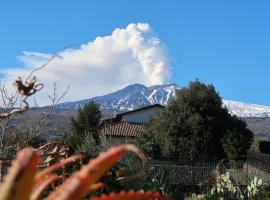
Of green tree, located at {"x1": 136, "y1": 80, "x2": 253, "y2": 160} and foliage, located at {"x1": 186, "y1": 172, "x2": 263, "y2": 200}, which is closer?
foliage, located at {"x1": 186, "y1": 172, "x2": 263, "y2": 200}

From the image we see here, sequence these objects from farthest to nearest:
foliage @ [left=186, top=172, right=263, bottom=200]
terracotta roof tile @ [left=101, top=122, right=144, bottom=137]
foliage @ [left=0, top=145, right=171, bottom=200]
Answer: terracotta roof tile @ [left=101, top=122, right=144, bottom=137], foliage @ [left=186, top=172, right=263, bottom=200], foliage @ [left=0, top=145, right=171, bottom=200]

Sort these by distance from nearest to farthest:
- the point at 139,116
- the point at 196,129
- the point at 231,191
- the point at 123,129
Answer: the point at 231,191, the point at 196,129, the point at 123,129, the point at 139,116

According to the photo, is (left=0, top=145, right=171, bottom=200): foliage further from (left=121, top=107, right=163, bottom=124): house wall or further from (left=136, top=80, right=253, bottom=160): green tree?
(left=121, top=107, right=163, bottom=124): house wall

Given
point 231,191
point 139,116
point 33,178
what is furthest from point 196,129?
point 33,178

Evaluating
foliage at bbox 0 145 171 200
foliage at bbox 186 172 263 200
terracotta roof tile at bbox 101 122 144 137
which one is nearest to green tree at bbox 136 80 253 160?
terracotta roof tile at bbox 101 122 144 137

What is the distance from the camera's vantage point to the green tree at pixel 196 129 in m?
48.8

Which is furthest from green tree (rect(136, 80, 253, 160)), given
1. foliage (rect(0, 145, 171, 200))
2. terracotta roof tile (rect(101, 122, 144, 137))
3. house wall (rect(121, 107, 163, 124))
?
foliage (rect(0, 145, 171, 200))

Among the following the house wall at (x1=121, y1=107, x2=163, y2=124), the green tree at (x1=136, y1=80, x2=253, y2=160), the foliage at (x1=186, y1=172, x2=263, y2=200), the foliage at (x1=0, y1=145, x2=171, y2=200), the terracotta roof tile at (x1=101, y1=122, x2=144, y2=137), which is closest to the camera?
the foliage at (x1=0, y1=145, x2=171, y2=200)

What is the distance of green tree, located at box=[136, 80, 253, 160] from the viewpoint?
4881 centimetres

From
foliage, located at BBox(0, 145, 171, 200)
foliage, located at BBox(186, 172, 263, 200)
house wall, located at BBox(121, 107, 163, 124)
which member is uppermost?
house wall, located at BBox(121, 107, 163, 124)

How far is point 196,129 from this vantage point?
163 ft

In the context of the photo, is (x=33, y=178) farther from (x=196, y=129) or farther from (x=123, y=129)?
(x=123, y=129)

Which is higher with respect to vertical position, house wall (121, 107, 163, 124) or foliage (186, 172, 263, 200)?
house wall (121, 107, 163, 124)

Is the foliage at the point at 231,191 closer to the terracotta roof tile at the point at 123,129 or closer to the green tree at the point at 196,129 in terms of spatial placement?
the green tree at the point at 196,129
